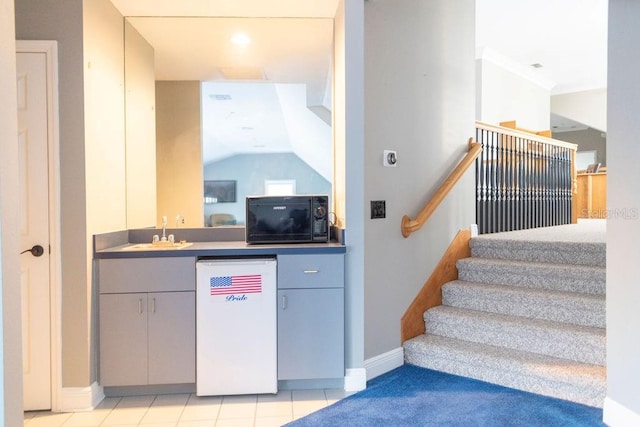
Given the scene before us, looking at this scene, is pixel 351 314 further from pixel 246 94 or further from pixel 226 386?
pixel 246 94

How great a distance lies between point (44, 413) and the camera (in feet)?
7.63

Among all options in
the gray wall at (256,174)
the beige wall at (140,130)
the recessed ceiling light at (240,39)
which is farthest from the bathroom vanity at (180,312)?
the recessed ceiling light at (240,39)

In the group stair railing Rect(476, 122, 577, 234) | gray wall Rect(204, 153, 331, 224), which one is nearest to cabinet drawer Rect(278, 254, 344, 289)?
gray wall Rect(204, 153, 331, 224)

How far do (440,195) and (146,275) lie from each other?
6.77ft

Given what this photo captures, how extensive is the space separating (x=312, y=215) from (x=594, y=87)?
329 inches

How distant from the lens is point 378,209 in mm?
2781

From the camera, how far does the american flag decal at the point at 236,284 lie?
8.02 feet

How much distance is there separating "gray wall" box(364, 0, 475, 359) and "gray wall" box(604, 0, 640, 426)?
1.22 metres

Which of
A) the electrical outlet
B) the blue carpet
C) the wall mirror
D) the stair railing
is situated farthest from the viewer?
the stair railing

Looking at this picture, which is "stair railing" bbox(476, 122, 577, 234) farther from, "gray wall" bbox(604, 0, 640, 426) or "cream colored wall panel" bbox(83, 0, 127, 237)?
"cream colored wall panel" bbox(83, 0, 127, 237)

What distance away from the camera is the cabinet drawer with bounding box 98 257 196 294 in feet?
7.97

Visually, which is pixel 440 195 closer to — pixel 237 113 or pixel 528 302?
pixel 528 302

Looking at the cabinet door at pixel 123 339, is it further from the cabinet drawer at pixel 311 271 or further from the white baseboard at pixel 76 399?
the cabinet drawer at pixel 311 271

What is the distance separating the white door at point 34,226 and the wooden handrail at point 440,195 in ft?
7.23
